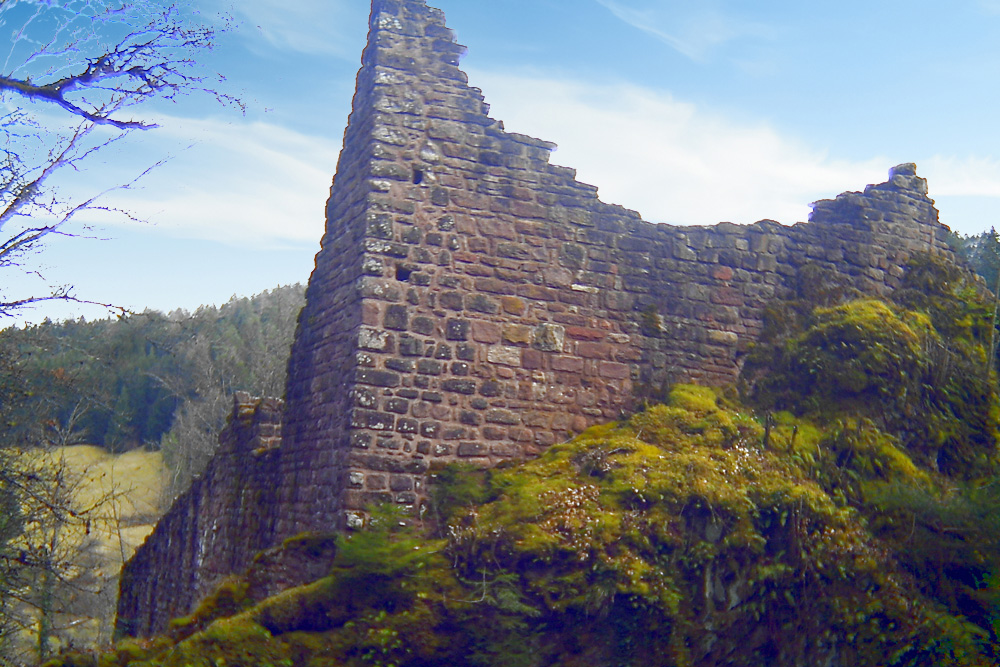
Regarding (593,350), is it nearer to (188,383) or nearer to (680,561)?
(680,561)

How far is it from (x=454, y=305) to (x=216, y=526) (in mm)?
4609

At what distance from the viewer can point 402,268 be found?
26.4ft

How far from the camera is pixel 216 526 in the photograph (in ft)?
33.9

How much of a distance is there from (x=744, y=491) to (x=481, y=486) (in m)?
2.29

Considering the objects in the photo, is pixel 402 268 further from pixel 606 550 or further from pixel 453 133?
pixel 606 550

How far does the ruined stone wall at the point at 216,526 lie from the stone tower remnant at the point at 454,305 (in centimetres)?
4

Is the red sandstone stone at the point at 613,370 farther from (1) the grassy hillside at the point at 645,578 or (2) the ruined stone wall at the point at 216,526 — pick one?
(2) the ruined stone wall at the point at 216,526

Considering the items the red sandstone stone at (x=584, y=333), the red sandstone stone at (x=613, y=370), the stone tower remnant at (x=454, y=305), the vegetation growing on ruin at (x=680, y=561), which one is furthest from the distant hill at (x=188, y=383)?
the vegetation growing on ruin at (x=680, y=561)

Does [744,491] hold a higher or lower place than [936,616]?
higher

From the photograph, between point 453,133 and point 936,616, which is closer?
point 936,616

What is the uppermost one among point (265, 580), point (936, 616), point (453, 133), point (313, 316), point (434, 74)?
point (434, 74)

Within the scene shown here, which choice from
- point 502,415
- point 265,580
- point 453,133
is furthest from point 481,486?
point 453,133

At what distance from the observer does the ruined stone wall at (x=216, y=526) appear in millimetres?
9539

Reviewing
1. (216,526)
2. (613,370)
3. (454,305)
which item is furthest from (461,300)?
(216,526)
